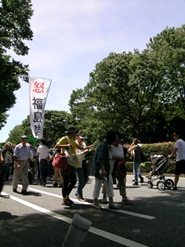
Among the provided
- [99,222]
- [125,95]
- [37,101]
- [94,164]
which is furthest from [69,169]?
[125,95]

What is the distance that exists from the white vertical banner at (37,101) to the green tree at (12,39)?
247 inches

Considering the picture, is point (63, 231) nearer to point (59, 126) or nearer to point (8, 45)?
point (8, 45)

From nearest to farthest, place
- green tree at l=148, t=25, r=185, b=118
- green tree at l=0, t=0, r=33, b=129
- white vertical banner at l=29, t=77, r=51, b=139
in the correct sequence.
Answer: white vertical banner at l=29, t=77, r=51, b=139
green tree at l=0, t=0, r=33, b=129
green tree at l=148, t=25, r=185, b=118

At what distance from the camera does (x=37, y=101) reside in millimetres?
16391

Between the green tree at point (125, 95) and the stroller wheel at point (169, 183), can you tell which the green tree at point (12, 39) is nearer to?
the green tree at point (125, 95)

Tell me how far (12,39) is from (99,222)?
68.0ft

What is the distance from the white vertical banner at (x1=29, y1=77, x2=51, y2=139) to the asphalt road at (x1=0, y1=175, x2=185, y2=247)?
8.36 m

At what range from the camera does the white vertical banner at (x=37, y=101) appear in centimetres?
1619

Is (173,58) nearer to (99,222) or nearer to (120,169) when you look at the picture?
(120,169)

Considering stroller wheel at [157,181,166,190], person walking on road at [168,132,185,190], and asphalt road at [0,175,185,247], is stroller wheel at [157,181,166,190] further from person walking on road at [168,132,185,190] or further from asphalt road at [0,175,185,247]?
asphalt road at [0,175,185,247]

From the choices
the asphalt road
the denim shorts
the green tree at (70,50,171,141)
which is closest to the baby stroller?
the denim shorts

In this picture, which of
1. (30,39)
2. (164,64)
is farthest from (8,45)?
(164,64)

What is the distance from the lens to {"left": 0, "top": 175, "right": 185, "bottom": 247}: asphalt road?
167 inches

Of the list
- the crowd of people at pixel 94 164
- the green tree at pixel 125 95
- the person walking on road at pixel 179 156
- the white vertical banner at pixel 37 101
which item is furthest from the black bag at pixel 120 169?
the green tree at pixel 125 95
